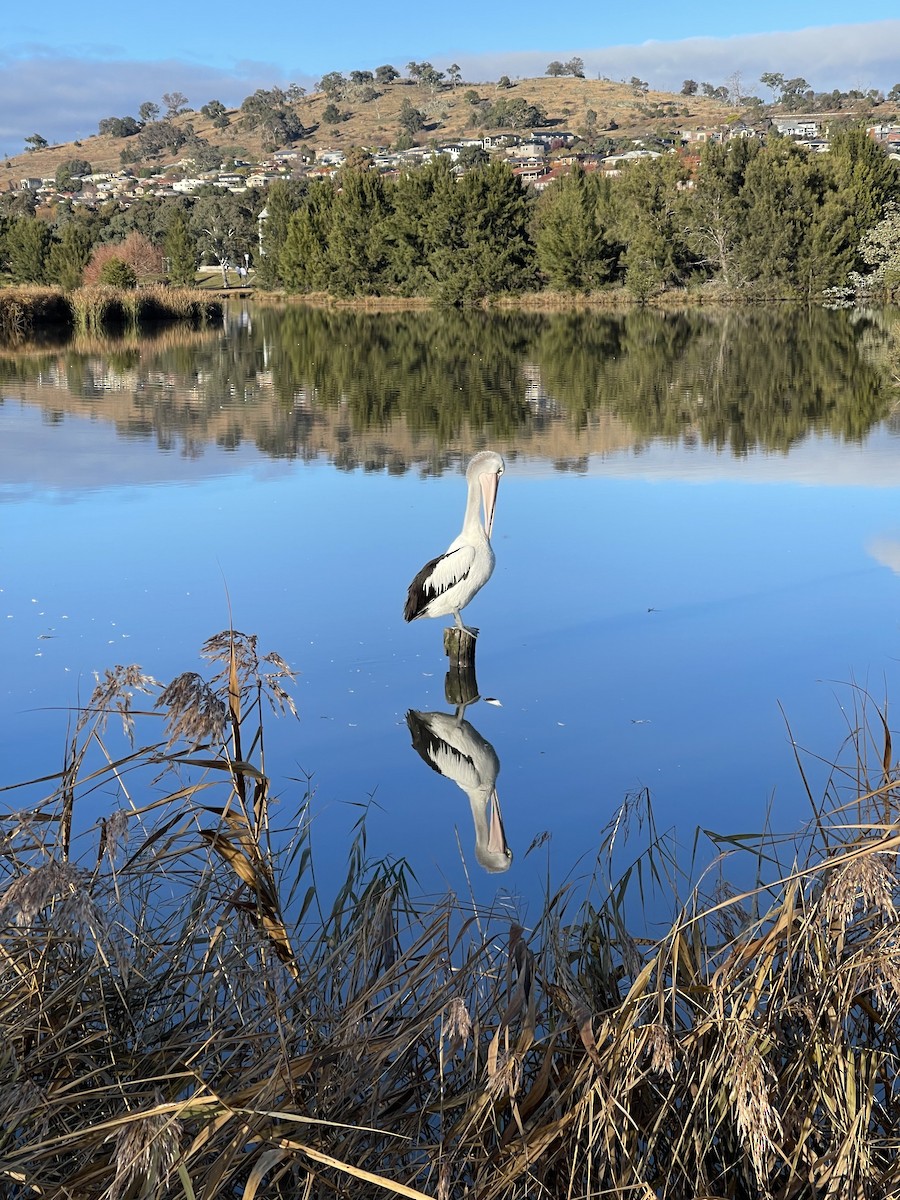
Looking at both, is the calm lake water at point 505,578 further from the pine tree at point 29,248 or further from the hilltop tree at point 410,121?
the hilltop tree at point 410,121

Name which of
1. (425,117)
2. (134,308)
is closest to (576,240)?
(134,308)

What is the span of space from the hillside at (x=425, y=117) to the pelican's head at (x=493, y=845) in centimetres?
11578

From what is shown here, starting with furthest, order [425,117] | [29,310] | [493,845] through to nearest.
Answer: [425,117] < [29,310] < [493,845]

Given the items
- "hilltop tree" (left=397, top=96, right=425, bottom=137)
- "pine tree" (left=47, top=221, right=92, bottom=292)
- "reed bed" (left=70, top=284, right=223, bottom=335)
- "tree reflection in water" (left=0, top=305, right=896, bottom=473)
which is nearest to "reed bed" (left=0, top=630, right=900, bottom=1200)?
"tree reflection in water" (left=0, top=305, right=896, bottom=473)

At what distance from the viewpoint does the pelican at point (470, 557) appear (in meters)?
5.42

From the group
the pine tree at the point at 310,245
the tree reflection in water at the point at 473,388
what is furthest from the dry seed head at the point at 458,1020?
the pine tree at the point at 310,245

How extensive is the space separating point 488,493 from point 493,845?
6.81 feet

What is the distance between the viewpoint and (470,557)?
5414 millimetres

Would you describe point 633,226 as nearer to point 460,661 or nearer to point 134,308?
point 134,308

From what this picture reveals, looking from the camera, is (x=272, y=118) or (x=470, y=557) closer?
(x=470, y=557)

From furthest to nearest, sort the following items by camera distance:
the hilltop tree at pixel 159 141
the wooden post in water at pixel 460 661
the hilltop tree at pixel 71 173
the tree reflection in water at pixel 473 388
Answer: the hilltop tree at pixel 159 141
the hilltop tree at pixel 71 173
the tree reflection in water at pixel 473 388
the wooden post in water at pixel 460 661

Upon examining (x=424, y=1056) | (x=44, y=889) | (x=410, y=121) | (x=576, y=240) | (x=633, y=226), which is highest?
(x=410, y=121)

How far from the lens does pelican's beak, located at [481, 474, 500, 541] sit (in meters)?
5.44

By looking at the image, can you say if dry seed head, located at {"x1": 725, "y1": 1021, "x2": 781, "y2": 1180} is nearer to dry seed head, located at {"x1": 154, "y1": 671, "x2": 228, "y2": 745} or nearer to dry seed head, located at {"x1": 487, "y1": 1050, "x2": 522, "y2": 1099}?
dry seed head, located at {"x1": 487, "y1": 1050, "x2": 522, "y2": 1099}
